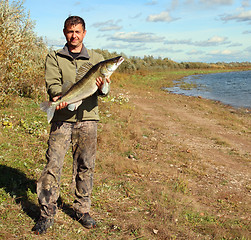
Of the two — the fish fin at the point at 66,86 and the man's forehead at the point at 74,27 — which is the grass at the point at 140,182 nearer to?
the fish fin at the point at 66,86

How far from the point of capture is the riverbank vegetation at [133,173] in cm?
409

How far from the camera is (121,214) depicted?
443 cm

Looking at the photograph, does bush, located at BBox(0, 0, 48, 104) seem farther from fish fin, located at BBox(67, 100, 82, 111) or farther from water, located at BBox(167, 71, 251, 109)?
water, located at BBox(167, 71, 251, 109)

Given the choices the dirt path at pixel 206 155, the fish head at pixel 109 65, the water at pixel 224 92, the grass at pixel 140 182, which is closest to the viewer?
the fish head at pixel 109 65

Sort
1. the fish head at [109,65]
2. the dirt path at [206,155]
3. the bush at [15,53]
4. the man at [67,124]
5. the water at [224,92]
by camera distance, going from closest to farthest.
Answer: the fish head at [109,65] → the man at [67,124] → the dirt path at [206,155] → the bush at [15,53] → the water at [224,92]

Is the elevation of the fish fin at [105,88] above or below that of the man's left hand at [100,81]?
below

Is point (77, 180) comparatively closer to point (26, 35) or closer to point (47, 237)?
point (47, 237)

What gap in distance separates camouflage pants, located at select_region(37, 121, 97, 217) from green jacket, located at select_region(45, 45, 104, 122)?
109mm

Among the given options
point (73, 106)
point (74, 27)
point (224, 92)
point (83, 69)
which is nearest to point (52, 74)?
point (83, 69)

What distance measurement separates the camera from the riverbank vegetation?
4.09 metres

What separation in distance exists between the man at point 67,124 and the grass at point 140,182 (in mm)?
590

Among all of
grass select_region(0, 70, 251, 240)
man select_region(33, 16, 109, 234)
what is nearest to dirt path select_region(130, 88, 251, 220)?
grass select_region(0, 70, 251, 240)

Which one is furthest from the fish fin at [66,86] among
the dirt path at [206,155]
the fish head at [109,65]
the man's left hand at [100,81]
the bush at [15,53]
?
the bush at [15,53]

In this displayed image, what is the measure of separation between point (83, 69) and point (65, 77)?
0.32 metres
